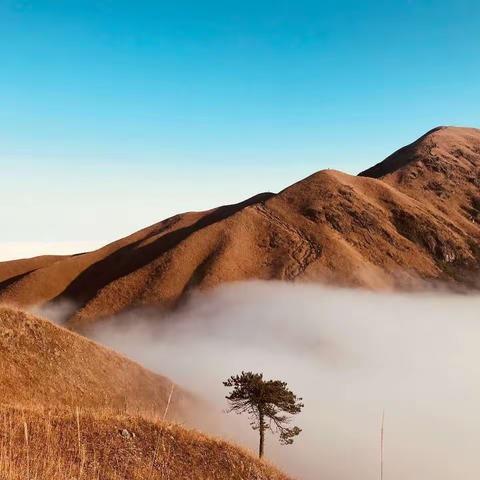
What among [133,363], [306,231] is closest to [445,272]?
[306,231]

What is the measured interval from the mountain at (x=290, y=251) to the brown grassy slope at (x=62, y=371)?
7510cm

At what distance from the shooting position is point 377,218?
140 meters

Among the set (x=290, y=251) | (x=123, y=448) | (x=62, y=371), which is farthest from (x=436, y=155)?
(x=123, y=448)

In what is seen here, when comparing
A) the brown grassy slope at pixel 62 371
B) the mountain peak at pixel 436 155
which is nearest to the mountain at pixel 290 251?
the mountain peak at pixel 436 155

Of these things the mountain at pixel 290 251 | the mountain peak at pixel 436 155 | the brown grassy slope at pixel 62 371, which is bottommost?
the brown grassy slope at pixel 62 371

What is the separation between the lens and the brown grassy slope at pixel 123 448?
11086 mm

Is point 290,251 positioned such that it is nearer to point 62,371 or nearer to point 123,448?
point 62,371

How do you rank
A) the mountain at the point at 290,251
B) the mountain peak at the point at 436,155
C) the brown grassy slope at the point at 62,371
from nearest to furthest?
the brown grassy slope at the point at 62,371 → the mountain at the point at 290,251 → the mountain peak at the point at 436,155

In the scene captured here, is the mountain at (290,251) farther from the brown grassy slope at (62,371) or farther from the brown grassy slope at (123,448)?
the brown grassy slope at (123,448)

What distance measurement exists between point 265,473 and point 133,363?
3247cm

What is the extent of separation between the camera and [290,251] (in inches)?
5177

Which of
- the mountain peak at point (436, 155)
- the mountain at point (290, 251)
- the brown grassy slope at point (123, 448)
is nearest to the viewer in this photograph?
the brown grassy slope at point (123, 448)

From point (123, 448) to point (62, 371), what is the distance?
24.4 meters

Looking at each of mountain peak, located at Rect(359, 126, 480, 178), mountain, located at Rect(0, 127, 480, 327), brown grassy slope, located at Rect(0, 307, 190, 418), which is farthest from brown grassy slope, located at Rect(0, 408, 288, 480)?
mountain peak, located at Rect(359, 126, 480, 178)
